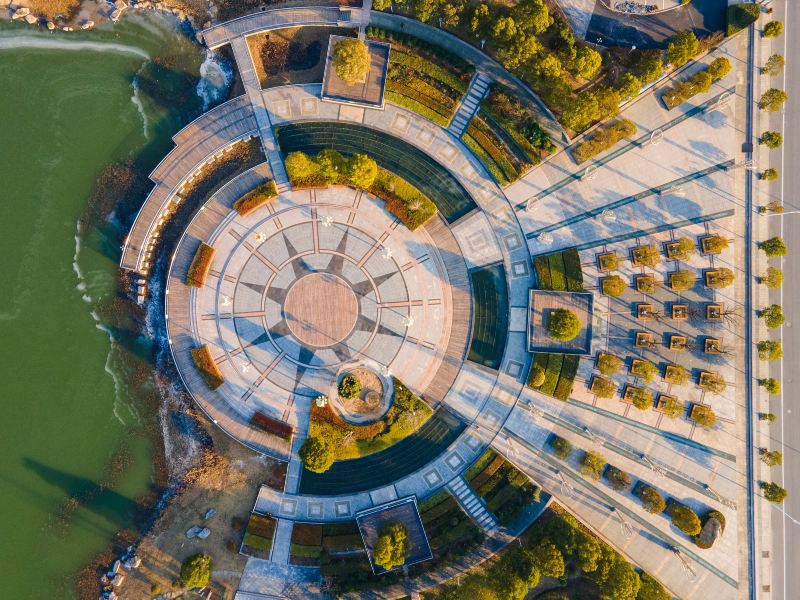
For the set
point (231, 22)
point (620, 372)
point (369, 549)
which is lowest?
point (369, 549)

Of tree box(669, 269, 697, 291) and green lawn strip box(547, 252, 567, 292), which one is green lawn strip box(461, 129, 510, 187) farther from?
tree box(669, 269, 697, 291)

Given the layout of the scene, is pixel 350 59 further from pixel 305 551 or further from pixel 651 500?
pixel 651 500

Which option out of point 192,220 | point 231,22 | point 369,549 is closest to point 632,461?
point 369,549

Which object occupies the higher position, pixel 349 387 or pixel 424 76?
pixel 424 76

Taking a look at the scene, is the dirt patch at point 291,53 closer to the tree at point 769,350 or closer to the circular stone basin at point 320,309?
the circular stone basin at point 320,309

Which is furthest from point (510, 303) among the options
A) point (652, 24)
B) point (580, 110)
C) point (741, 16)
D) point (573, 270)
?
point (741, 16)

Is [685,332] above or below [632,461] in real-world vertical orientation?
above

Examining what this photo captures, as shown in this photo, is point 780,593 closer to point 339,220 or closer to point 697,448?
point 697,448
